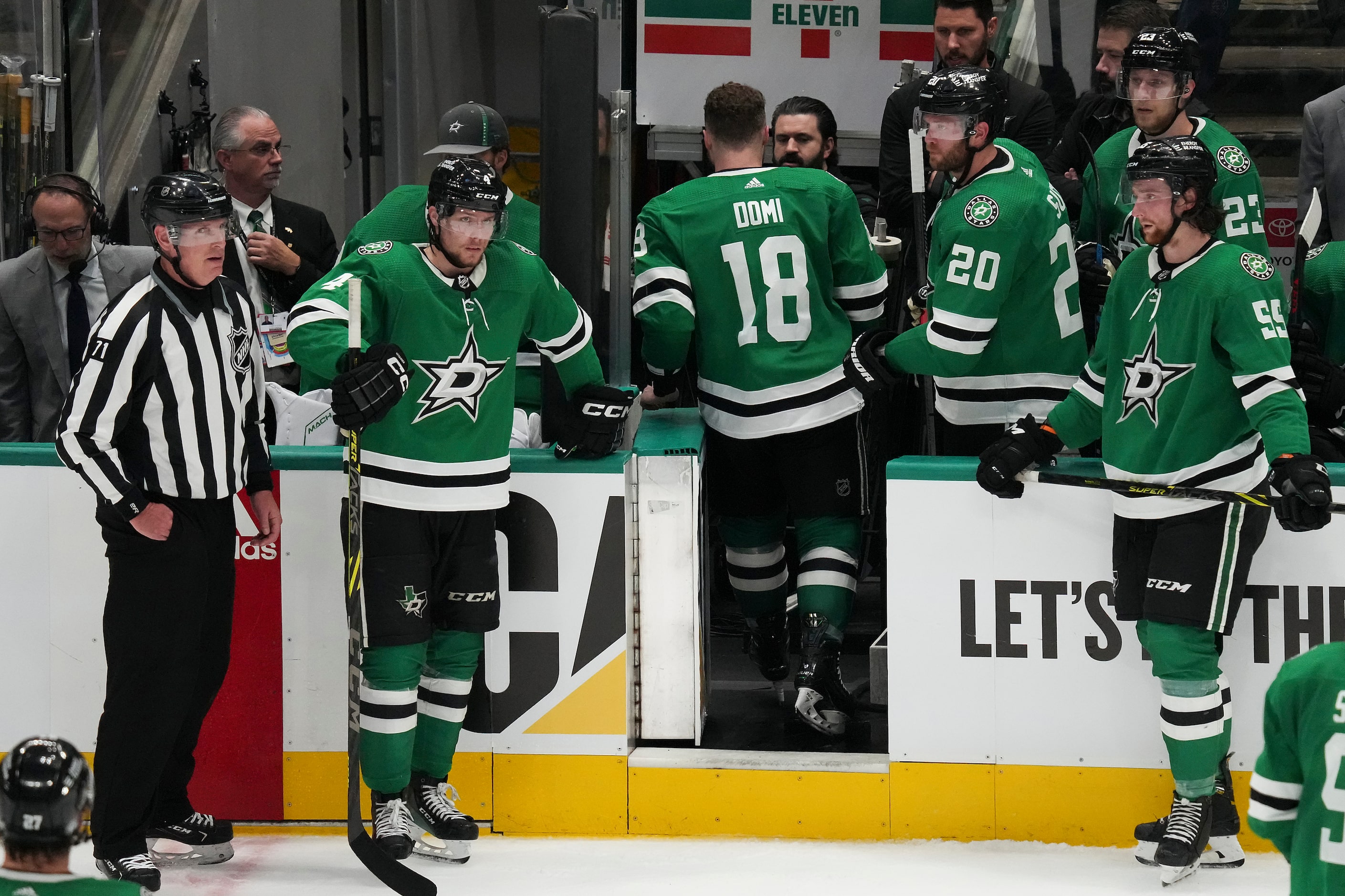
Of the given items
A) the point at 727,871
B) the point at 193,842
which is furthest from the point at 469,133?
the point at 727,871

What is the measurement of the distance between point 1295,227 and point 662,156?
2.41 m

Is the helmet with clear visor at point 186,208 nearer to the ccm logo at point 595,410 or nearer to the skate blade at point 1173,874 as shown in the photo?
the ccm logo at point 595,410

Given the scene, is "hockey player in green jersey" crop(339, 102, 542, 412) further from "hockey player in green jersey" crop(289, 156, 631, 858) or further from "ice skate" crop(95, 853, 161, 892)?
"ice skate" crop(95, 853, 161, 892)

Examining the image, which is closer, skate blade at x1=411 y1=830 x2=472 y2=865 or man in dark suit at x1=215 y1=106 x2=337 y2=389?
skate blade at x1=411 y1=830 x2=472 y2=865

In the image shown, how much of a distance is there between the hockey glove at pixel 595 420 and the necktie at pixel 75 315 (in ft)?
4.99

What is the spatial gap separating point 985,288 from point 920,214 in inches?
22.4

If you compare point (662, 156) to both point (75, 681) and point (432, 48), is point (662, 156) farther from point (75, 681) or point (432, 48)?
point (75, 681)

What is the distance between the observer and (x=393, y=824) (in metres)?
3.51

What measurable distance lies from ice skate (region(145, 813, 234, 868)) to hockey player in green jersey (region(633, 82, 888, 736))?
4.60ft

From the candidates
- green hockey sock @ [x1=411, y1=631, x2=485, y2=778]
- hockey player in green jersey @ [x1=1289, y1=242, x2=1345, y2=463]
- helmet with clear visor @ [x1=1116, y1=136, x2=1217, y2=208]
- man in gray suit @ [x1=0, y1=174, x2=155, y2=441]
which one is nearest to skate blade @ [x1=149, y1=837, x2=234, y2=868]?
green hockey sock @ [x1=411, y1=631, x2=485, y2=778]

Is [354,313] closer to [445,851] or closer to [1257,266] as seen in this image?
[445,851]

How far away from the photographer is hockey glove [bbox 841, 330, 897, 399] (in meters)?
3.89

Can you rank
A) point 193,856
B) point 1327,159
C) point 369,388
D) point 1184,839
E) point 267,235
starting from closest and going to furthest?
point 369,388 < point 1184,839 < point 193,856 < point 267,235 < point 1327,159

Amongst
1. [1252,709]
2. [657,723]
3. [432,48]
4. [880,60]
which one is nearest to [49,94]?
[432,48]
